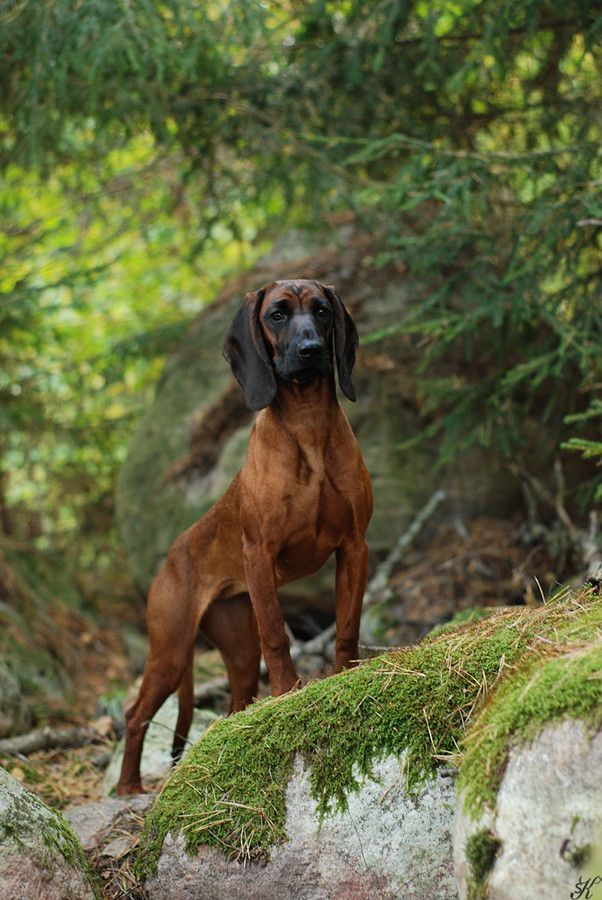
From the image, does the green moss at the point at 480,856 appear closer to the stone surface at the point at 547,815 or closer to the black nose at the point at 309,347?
the stone surface at the point at 547,815

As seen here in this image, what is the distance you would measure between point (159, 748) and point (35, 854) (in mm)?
2509

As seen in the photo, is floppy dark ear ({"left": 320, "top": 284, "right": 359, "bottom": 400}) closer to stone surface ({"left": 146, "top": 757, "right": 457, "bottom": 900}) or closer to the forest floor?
stone surface ({"left": 146, "top": 757, "right": 457, "bottom": 900})

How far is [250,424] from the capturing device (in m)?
8.34

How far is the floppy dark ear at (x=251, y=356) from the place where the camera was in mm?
4168

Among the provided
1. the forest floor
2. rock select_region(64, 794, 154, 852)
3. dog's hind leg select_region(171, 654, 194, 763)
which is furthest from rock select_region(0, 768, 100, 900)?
the forest floor

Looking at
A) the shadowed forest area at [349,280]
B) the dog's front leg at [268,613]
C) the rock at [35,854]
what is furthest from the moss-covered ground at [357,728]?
the shadowed forest area at [349,280]

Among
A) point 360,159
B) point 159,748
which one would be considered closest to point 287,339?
point 360,159

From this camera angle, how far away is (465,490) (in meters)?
7.91

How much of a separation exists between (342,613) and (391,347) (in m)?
4.43

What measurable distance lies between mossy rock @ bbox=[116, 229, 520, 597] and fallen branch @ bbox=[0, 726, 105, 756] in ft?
6.70

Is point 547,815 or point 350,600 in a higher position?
point 547,815

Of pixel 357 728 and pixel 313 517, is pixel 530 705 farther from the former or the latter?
pixel 313 517
